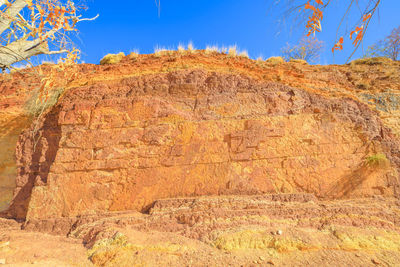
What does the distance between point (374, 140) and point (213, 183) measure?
360cm

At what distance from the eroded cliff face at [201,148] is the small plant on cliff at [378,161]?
0.21 feet

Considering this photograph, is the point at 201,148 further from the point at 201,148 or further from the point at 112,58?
the point at 112,58

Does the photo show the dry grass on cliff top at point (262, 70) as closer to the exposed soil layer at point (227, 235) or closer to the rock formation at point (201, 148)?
the rock formation at point (201, 148)

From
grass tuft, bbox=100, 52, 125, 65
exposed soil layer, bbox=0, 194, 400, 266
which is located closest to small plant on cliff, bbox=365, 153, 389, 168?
exposed soil layer, bbox=0, 194, 400, 266

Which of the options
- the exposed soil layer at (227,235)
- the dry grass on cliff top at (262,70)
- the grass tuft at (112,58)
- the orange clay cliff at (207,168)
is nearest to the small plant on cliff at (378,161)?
the orange clay cliff at (207,168)

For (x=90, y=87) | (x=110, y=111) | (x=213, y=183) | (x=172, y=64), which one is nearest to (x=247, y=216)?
(x=213, y=183)

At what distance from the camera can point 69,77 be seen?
7.32 meters

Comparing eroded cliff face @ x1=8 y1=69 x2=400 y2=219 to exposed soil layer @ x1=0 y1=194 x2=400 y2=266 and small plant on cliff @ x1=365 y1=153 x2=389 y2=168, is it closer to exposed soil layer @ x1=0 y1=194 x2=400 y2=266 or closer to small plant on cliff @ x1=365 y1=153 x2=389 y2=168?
small plant on cliff @ x1=365 y1=153 x2=389 y2=168

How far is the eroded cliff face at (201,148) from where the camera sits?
16.9 ft

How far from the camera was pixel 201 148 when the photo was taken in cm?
548

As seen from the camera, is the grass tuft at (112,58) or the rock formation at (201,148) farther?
the grass tuft at (112,58)

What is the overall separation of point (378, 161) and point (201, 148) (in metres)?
3.62

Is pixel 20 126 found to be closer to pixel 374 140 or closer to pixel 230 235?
pixel 230 235

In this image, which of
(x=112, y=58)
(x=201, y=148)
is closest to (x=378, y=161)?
(x=201, y=148)
